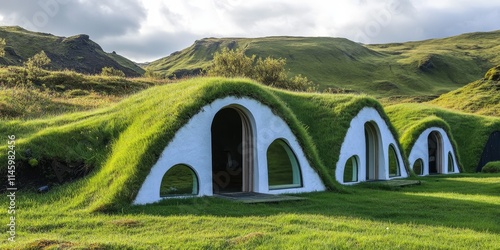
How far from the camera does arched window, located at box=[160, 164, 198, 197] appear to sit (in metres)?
15.0

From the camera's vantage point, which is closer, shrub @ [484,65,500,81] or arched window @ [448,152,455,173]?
arched window @ [448,152,455,173]

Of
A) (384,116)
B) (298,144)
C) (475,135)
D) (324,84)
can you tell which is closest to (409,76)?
(324,84)

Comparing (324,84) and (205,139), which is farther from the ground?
(324,84)

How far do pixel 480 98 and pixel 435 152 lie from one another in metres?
25.4

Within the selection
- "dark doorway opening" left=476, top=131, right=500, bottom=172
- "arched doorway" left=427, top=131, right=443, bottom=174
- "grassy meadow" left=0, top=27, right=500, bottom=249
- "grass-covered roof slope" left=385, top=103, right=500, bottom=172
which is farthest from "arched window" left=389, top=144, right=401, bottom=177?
"dark doorway opening" left=476, top=131, right=500, bottom=172

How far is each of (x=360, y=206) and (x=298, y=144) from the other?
3.90m

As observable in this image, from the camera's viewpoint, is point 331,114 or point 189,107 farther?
point 331,114

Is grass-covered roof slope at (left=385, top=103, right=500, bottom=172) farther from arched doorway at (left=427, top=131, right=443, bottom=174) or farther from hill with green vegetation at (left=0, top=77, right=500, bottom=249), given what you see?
hill with green vegetation at (left=0, top=77, right=500, bottom=249)

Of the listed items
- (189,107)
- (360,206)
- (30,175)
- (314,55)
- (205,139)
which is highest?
(314,55)

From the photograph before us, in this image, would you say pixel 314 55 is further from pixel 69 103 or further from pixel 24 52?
pixel 69 103

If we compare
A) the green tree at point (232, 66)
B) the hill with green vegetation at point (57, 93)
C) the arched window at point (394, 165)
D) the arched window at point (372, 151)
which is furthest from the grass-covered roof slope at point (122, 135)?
the green tree at point (232, 66)

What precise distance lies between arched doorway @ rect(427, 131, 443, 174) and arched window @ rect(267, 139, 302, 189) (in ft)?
55.3

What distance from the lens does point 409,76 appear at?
11519 centimetres

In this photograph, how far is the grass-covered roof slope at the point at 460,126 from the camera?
1307 inches
